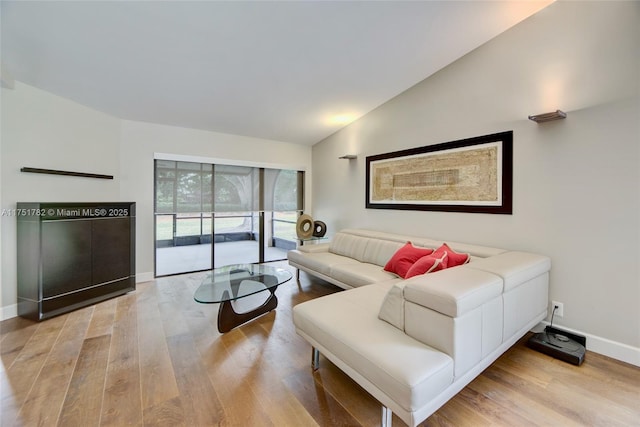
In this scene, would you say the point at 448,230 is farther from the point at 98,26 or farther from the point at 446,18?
the point at 98,26

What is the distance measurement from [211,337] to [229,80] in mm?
2727

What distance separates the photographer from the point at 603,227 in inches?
86.0

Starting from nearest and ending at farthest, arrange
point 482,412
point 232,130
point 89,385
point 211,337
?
1. point 482,412
2. point 89,385
3. point 211,337
4. point 232,130

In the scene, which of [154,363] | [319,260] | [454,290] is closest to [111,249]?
[154,363]

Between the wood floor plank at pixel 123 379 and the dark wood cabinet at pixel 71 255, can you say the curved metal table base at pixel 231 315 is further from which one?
the dark wood cabinet at pixel 71 255

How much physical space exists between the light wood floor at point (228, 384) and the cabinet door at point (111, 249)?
777mm

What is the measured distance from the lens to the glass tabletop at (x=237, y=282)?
8.11ft

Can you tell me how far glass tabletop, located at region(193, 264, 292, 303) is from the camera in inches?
97.4

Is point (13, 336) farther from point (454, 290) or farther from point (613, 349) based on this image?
point (613, 349)

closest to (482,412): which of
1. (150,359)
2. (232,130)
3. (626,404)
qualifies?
(626,404)

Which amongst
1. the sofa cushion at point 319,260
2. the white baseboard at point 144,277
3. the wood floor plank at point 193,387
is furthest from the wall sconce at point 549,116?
the white baseboard at point 144,277

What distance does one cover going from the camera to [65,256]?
9.65ft

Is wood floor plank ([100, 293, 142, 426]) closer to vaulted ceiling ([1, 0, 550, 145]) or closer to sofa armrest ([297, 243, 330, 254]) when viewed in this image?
sofa armrest ([297, 243, 330, 254])

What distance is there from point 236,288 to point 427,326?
75.0 inches
